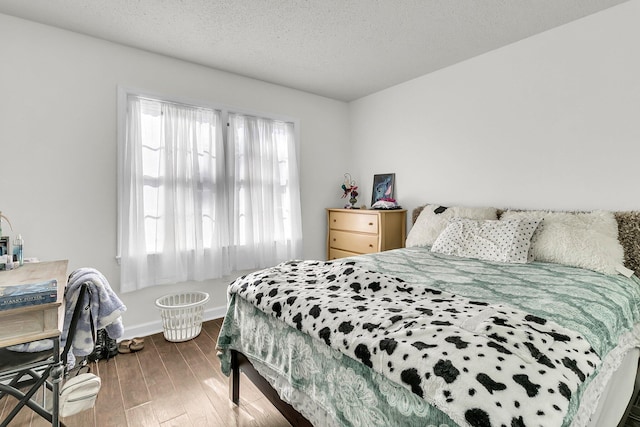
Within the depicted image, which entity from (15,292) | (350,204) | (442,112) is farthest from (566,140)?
(15,292)

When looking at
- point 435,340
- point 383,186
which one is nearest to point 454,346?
point 435,340

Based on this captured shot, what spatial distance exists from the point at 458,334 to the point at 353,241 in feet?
8.68

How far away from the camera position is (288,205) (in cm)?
362

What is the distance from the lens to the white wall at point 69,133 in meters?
2.23

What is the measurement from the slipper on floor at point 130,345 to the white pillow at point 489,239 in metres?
2.53

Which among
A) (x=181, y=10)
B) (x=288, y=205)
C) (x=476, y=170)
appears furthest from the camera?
(x=288, y=205)

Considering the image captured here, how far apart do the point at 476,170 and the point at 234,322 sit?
2.55 m

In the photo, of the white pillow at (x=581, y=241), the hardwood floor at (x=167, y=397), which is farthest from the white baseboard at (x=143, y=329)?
the white pillow at (x=581, y=241)

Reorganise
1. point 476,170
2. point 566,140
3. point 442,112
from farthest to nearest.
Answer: point 442,112 → point 476,170 → point 566,140

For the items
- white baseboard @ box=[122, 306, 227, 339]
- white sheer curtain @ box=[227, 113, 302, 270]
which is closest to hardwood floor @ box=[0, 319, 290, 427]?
white baseboard @ box=[122, 306, 227, 339]

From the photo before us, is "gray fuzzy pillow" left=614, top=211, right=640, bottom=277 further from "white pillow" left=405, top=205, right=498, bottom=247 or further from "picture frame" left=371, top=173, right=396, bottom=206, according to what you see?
"picture frame" left=371, top=173, right=396, bottom=206

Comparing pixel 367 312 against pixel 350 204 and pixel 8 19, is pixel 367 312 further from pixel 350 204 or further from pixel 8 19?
pixel 8 19

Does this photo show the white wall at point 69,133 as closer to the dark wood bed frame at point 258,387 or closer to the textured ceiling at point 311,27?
the textured ceiling at point 311,27

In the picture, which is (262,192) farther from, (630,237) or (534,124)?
(630,237)
